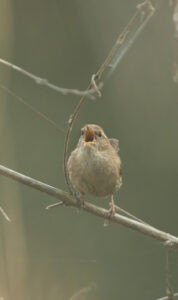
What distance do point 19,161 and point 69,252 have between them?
1135mm

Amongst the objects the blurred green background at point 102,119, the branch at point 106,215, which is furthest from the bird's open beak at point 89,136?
the blurred green background at point 102,119

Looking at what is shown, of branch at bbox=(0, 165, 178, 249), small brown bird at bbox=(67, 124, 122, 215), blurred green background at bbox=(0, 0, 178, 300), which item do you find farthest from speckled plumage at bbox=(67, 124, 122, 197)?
blurred green background at bbox=(0, 0, 178, 300)

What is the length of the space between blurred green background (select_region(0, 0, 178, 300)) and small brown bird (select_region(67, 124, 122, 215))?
86.9 inches

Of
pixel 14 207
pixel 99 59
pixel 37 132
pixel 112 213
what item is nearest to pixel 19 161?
pixel 37 132

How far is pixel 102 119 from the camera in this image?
6.57 metres

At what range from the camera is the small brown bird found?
3.87m

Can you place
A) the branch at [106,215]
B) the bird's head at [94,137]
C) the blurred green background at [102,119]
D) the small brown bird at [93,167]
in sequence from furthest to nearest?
the blurred green background at [102,119] < the bird's head at [94,137] < the small brown bird at [93,167] < the branch at [106,215]

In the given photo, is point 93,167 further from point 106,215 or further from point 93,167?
point 106,215

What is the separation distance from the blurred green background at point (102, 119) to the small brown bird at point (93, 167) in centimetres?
221

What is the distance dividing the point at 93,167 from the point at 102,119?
2.74 metres

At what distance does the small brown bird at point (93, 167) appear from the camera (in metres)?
3.87

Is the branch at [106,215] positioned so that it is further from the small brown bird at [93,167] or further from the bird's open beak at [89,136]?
the bird's open beak at [89,136]

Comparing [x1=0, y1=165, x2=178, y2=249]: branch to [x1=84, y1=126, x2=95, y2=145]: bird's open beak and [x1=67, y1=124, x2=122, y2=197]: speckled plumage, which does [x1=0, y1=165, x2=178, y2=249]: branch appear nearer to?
[x1=67, y1=124, x2=122, y2=197]: speckled plumage

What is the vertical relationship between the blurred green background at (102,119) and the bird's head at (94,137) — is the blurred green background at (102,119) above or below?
below
